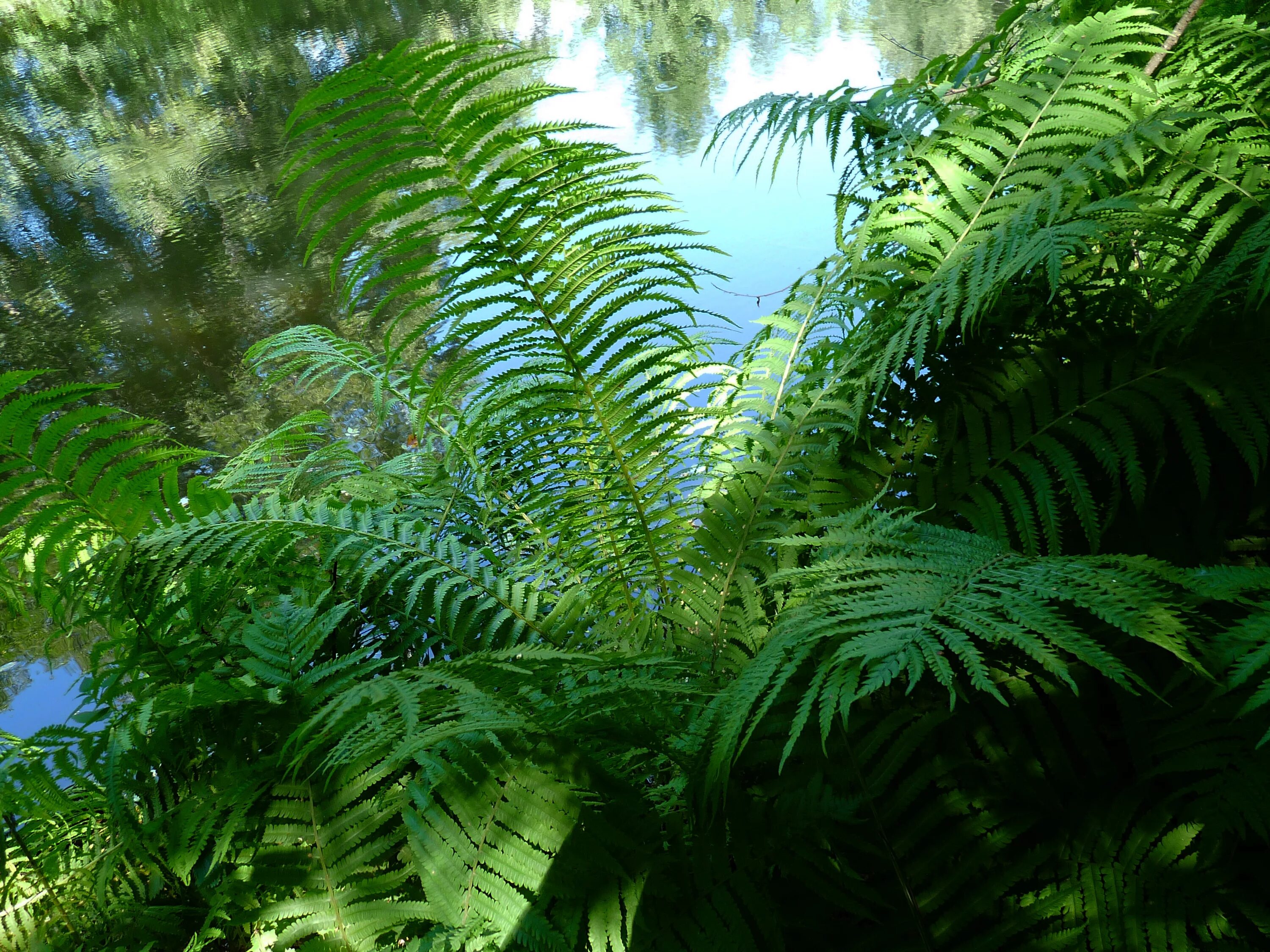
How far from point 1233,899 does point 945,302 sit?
0.73 metres

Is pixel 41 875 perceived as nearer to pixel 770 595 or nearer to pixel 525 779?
pixel 525 779

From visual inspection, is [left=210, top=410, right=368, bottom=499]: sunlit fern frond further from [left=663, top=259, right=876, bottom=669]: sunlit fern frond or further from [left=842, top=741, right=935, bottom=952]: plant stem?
[left=842, top=741, right=935, bottom=952]: plant stem

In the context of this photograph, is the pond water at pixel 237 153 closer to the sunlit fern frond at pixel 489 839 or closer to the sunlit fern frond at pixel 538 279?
the sunlit fern frond at pixel 538 279

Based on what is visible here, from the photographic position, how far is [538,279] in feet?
5.43

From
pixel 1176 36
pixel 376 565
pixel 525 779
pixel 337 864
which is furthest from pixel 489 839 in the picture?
pixel 1176 36

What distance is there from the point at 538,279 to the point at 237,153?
7164 millimetres

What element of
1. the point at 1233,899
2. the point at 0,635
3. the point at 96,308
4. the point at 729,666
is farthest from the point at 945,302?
the point at 96,308

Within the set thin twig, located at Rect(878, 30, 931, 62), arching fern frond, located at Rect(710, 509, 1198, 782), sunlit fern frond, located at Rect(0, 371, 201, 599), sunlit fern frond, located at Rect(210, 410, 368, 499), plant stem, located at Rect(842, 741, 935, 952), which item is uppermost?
thin twig, located at Rect(878, 30, 931, 62)

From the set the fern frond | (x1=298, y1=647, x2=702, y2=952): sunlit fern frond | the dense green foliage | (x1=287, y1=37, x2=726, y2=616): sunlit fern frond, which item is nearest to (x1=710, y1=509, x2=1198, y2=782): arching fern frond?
the dense green foliage

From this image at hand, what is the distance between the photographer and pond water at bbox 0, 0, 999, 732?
445 cm

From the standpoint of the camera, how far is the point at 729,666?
114 cm

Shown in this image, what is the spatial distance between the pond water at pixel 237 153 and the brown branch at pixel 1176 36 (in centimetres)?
115

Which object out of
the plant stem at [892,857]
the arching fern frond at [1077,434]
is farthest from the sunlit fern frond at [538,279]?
the plant stem at [892,857]

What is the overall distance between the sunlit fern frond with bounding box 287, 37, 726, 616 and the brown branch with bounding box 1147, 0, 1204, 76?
0.93 metres
